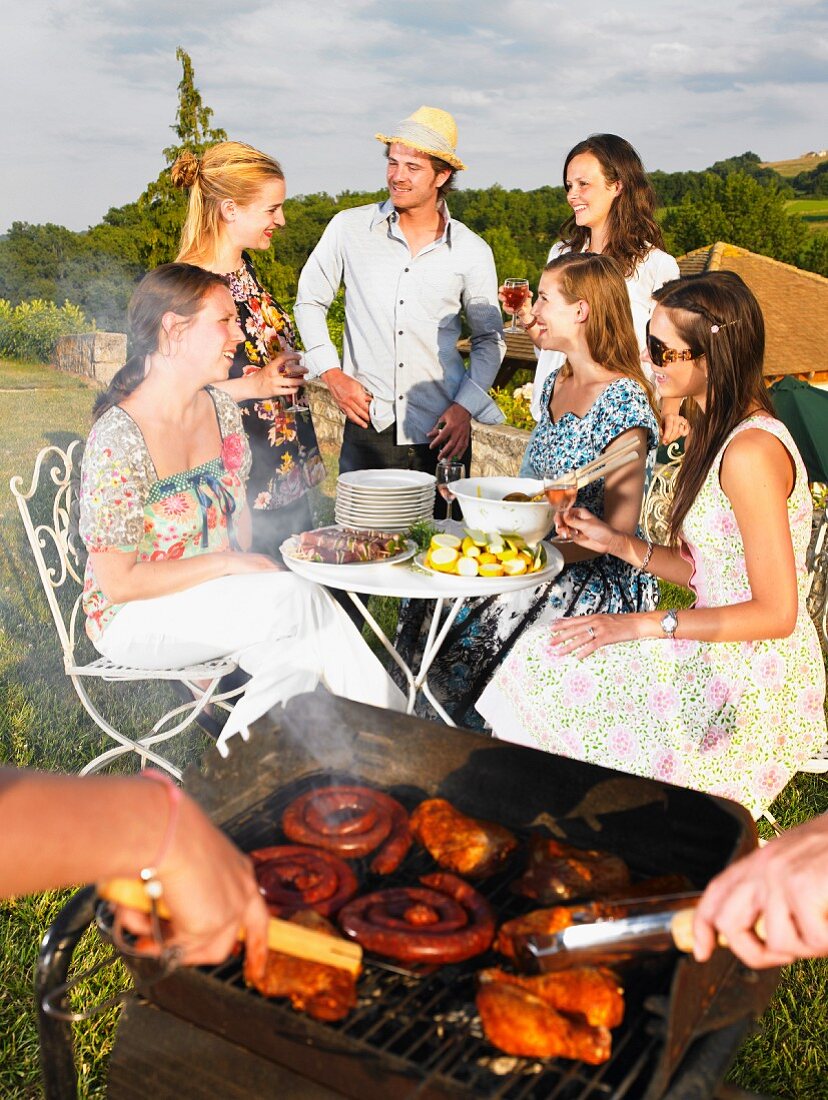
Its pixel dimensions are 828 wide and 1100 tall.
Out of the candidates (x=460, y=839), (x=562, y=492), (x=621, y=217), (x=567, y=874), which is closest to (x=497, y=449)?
(x=621, y=217)

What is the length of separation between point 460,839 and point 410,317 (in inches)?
151

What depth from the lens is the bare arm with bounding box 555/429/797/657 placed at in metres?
2.97

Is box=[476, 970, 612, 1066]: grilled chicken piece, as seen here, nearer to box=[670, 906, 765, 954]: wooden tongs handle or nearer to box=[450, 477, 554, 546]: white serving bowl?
box=[670, 906, 765, 954]: wooden tongs handle

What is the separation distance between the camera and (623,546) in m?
3.60

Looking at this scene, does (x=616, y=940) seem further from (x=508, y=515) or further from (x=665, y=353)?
(x=665, y=353)

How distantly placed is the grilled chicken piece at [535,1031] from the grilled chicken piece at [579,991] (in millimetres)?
24

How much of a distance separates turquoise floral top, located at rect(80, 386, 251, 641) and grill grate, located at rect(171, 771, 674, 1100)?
194 cm

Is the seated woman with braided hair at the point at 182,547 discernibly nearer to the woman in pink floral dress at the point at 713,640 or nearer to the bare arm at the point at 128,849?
the woman in pink floral dress at the point at 713,640

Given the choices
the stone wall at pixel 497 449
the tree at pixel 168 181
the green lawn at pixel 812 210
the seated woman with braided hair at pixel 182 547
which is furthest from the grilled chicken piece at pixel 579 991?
the green lawn at pixel 812 210

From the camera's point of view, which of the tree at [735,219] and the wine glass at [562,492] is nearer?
the wine glass at [562,492]

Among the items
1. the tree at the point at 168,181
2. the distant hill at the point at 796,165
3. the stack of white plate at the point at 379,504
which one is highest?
the distant hill at the point at 796,165

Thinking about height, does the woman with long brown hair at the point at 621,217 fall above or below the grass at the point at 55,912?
above

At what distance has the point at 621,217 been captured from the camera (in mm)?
5285

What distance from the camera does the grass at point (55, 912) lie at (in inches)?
106
